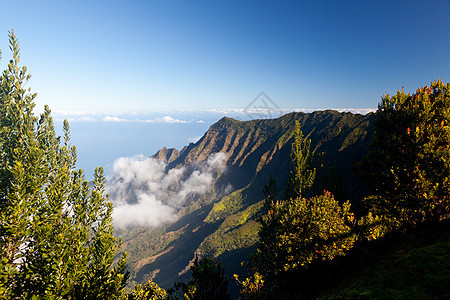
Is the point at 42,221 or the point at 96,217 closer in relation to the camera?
the point at 42,221

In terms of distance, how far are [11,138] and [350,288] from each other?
2802cm

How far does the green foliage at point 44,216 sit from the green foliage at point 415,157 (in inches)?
1103

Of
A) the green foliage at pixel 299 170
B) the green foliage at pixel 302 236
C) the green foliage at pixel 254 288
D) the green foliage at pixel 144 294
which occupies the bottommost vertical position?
the green foliage at pixel 144 294

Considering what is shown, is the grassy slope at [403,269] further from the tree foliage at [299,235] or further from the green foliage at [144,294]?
the green foliage at [144,294]

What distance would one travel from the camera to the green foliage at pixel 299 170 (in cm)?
2833

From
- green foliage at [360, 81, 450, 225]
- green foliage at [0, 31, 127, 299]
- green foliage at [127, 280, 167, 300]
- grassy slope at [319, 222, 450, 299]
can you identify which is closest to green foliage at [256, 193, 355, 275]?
grassy slope at [319, 222, 450, 299]

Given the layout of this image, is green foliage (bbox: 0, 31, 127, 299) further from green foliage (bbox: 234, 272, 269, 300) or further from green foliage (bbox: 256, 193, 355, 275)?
green foliage (bbox: 256, 193, 355, 275)

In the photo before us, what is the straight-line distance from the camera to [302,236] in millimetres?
19141

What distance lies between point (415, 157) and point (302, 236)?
14.8 m

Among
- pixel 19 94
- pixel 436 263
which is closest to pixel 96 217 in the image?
pixel 19 94

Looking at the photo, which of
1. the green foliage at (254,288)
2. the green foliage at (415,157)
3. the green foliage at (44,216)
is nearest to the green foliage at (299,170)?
the green foliage at (415,157)

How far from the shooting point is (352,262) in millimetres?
19359

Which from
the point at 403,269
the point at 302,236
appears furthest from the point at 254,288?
the point at 403,269

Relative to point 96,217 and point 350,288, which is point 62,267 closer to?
point 96,217
